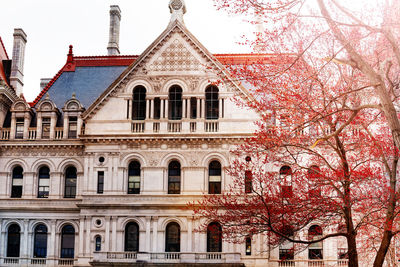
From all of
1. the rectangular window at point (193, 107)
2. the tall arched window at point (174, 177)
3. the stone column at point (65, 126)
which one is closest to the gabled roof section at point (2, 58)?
the stone column at point (65, 126)

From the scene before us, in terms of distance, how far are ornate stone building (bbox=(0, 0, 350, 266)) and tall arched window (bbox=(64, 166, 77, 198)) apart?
0.07m

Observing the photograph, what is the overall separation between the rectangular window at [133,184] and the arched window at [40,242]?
6825 mm

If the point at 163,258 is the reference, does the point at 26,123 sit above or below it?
above

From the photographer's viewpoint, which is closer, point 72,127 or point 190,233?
point 190,233

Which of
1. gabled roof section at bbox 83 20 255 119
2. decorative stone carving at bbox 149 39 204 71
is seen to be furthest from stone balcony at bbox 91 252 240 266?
decorative stone carving at bbox 149 39 204 71

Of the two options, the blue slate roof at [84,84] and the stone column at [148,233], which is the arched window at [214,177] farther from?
A: the blue slate roof at [84,84]

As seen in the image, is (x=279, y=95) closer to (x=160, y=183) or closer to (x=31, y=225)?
(x=160, y=183)

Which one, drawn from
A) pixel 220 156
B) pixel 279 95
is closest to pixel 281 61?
pixel 279 95

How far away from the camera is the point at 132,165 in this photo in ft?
129

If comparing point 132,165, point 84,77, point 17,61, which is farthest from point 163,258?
point 17,61

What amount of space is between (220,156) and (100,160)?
789 cm

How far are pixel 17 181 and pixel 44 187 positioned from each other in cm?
199

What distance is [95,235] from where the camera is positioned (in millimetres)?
38094

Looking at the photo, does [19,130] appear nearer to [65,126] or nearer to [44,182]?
[65,126]
